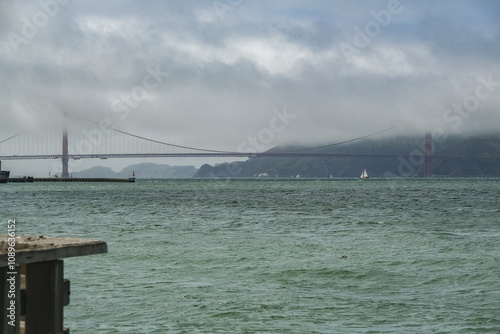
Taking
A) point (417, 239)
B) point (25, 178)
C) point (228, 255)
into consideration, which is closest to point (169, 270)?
point (228, 255)

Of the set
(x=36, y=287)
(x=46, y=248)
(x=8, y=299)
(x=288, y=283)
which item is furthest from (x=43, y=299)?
(x=288, y=283)

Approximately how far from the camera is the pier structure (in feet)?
19.0

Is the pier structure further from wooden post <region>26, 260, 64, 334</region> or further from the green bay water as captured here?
the green bay water

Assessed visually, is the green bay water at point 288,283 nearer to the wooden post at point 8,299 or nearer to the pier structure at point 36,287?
the pier structure at point 36,287

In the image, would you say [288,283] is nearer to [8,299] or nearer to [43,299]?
[43,299]

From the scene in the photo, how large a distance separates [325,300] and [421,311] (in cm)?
206

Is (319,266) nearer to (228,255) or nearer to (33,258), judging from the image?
(228,255)

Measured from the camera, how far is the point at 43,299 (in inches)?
241

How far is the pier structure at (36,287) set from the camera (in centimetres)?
579

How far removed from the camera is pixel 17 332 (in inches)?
233

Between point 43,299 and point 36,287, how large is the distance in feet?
0.45

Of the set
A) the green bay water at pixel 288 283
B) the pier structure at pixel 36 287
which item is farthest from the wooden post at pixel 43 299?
the green bay water at pixel 288 283

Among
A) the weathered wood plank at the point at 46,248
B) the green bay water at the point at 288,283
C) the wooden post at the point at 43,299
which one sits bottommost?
the green bay water at the point at 288,283

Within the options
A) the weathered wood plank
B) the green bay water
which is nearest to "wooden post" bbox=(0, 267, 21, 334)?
the weathered wood plank
